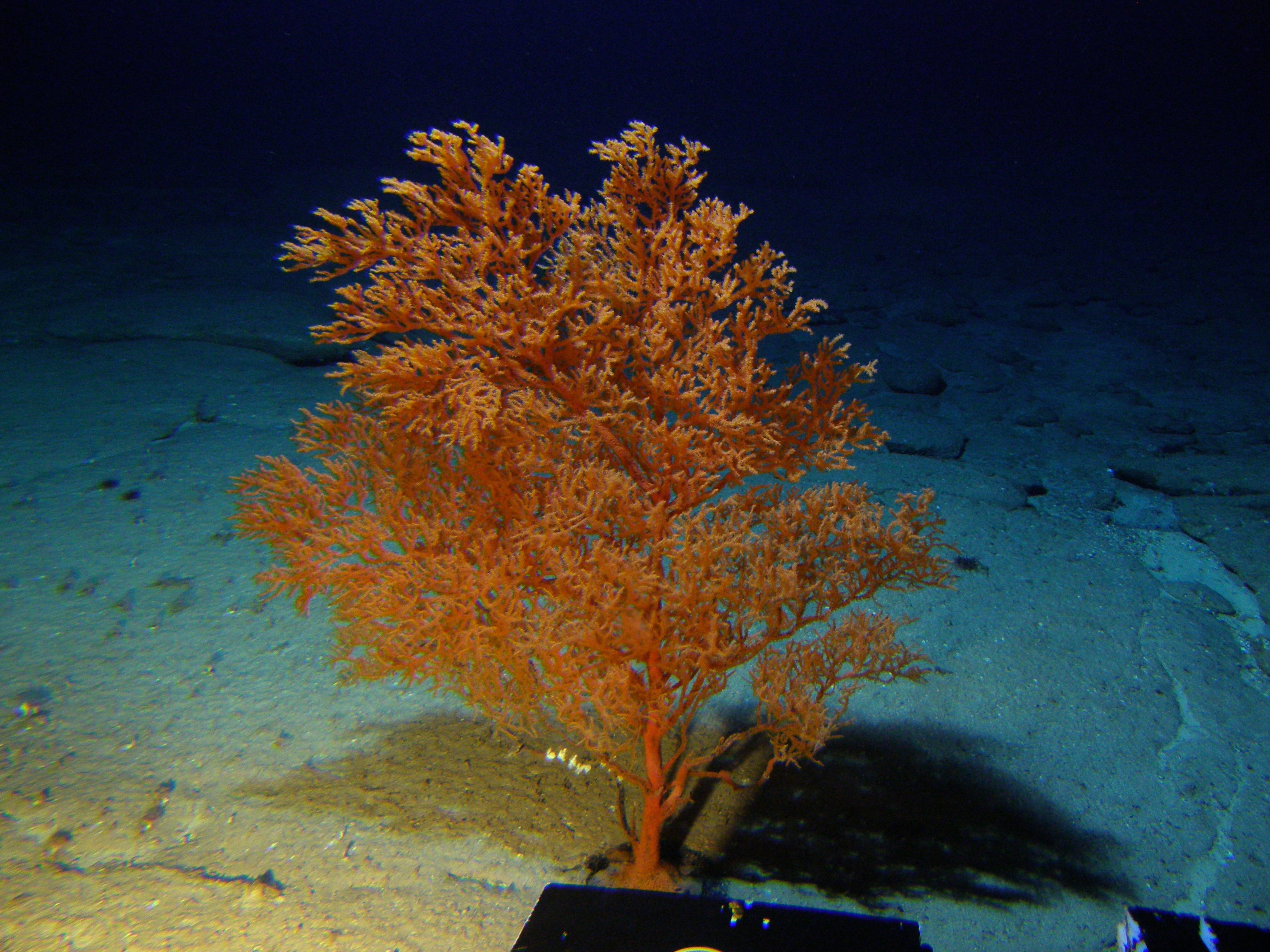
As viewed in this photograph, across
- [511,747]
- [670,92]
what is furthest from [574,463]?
[670,92]

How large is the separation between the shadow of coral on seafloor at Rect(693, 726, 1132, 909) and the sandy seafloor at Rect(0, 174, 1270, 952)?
13 mm

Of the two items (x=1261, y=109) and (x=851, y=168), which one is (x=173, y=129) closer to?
(x=851, y=168)

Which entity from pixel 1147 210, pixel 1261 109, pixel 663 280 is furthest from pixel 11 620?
pixel 1261 109

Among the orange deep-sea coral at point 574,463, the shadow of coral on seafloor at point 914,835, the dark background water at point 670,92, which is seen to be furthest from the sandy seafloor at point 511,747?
the dark background water at point 670,92

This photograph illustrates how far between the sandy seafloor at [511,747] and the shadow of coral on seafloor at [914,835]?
1cm

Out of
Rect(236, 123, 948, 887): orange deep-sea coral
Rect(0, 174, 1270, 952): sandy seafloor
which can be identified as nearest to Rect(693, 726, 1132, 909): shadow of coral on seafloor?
Rect(0, 174, 1270, 952): sandy seafloor

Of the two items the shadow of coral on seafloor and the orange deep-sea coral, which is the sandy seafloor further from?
the orange deep-sea coral

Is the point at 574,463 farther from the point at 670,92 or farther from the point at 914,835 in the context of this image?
the point at 670,92

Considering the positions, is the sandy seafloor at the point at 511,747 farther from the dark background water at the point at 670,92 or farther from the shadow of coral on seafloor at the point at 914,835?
the dark background water at the point at 670,92

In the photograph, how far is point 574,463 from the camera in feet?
6.61

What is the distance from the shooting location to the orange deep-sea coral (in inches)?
72.4

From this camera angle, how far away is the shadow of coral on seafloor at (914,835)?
8.04ft

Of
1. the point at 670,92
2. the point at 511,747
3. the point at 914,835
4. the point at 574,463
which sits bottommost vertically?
the point at 914,835

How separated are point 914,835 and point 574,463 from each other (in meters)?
2.35
